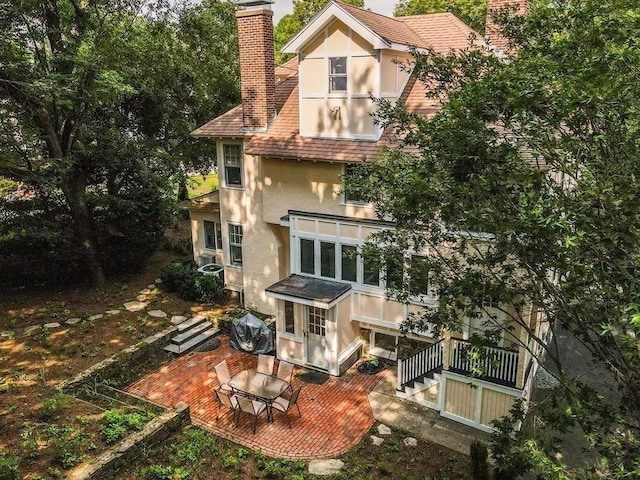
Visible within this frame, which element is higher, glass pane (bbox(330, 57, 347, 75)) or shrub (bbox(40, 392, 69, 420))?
glass pane (bbox(330, 57, 347, 75))

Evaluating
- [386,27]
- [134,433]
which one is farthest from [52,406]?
[386,27]

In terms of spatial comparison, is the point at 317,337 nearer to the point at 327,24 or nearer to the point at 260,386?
the point at 260,386

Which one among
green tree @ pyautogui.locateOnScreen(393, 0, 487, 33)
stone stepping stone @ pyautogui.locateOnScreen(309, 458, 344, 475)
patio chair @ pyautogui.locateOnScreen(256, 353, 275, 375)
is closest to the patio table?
patio chair @ pyautogui.locateOnScreen(256, 353, 275, 375)

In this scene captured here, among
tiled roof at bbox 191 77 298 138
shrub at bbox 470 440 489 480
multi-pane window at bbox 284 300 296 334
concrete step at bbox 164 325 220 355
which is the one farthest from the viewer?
tiled roof at bbox 191 77 298 138

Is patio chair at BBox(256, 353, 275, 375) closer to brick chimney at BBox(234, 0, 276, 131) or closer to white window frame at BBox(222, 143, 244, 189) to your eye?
white window frame at BBox(222, 143, 244, 189)

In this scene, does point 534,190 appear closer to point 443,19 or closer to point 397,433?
point 397,433

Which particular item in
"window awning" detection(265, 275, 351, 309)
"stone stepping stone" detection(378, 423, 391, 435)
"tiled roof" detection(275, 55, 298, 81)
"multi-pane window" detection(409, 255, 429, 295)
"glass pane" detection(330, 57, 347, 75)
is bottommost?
"stone stepping stone" detection(378, 423, 391, 435)
